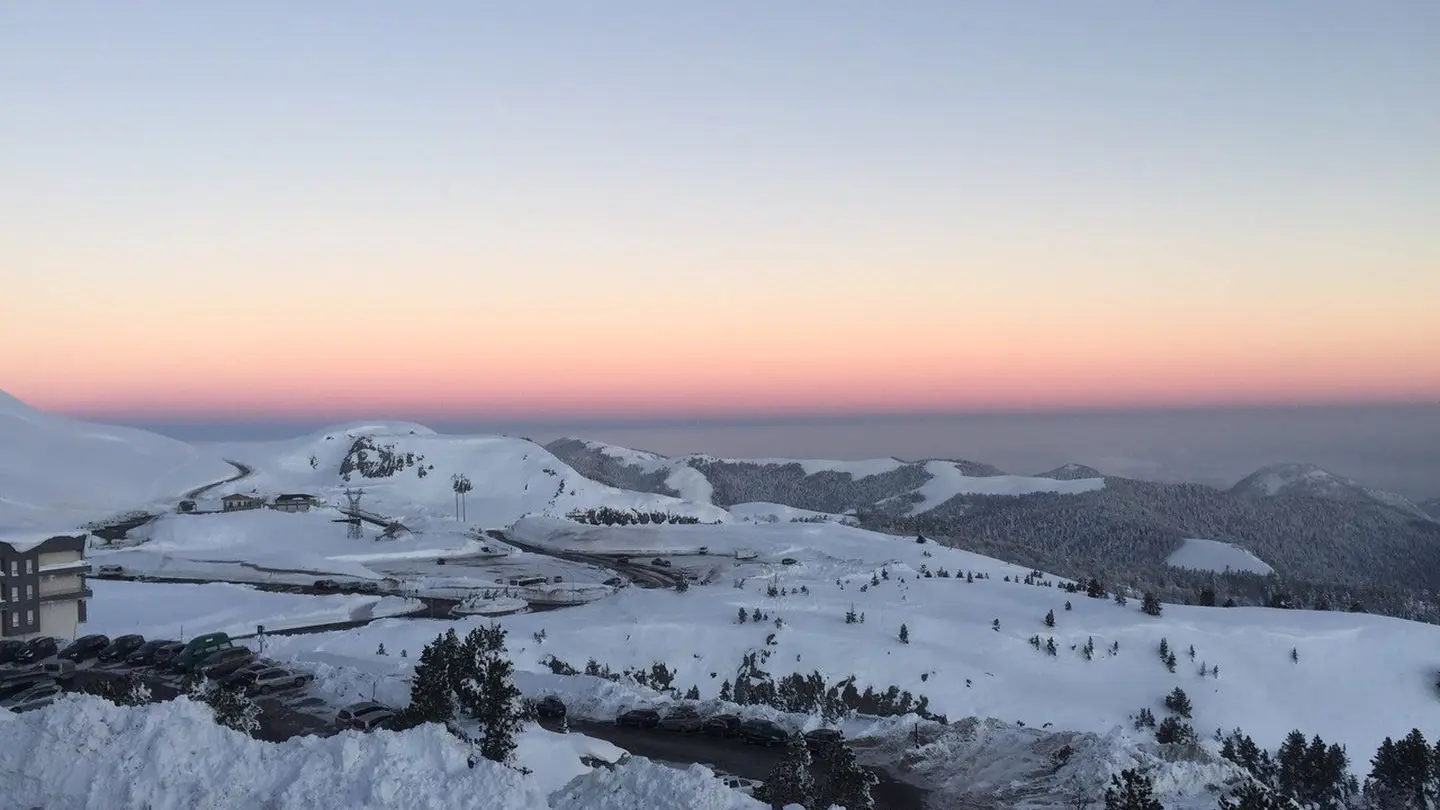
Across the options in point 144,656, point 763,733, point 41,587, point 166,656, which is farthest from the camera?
point 41,587

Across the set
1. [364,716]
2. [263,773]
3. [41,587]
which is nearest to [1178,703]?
[364,716]

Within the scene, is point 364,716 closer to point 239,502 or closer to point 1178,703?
point 1178,703

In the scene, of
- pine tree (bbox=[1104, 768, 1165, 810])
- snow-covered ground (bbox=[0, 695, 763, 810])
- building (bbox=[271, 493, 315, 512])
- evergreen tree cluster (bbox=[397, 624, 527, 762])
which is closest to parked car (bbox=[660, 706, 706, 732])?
evergreen tree cluster (bbox=[397, 624, 527, 762])

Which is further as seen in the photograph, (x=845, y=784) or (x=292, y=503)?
(x=292, y=503)

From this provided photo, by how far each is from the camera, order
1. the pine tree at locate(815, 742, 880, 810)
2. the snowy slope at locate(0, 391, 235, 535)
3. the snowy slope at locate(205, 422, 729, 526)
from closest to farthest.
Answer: the pine tree at locate(815, 742, 880, 810), the snowy slope at locate(0, 391, 235, 535), the snowy slope at locate(205, 422, 729, 526)

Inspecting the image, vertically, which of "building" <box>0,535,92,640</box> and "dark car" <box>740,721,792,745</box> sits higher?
"building" <box>0,535,92,640</box>

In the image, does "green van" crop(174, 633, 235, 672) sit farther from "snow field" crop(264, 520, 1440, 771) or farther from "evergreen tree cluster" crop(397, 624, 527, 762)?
"evergreen tree cluster" crop(397, 624, 527, 762)
